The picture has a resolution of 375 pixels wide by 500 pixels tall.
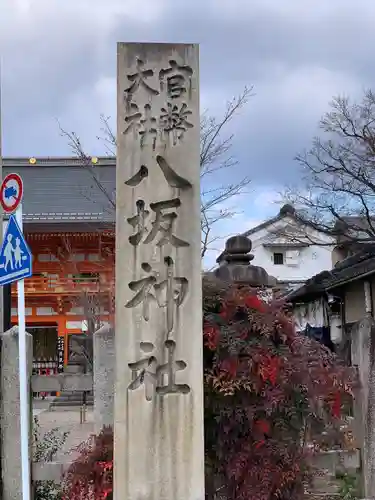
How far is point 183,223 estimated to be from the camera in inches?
162

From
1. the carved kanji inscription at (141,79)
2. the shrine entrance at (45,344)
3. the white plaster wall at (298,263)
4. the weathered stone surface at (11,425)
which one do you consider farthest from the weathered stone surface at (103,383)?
the white plaster wall at (298,263)

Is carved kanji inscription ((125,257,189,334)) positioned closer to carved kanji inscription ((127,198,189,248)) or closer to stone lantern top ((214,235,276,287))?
carved kanji inscription ((127,198,189,248))

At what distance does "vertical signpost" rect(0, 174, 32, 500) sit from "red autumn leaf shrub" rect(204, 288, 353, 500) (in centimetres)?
133

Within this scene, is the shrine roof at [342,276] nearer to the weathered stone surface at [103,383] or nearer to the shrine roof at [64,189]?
the weathered stone surface at [103,383]

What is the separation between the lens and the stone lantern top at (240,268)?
6527 millimetres

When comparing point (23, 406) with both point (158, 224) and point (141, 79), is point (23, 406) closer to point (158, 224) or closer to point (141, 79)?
point (158, 224)

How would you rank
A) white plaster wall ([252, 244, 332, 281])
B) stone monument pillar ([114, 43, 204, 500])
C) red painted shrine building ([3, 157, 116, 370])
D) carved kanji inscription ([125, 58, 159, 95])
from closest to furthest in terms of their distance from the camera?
stone monument pillar ([114, 43, 204, 500]) → carved kanji inscription ([125, 58, 159, 95]) → red painted shrine building ([3, 157, 116, 370]) → white plaster wall ([252, 244, 332, 281])

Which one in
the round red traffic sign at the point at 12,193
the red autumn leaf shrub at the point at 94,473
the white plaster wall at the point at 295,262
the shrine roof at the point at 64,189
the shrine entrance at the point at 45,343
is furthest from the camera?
the white plaster wall at the point at 295,262

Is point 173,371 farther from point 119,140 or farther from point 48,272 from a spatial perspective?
point 48,272

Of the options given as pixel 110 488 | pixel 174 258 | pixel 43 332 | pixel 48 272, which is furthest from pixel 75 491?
pixel 43 332

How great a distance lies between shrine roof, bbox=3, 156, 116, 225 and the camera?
23.9 meters

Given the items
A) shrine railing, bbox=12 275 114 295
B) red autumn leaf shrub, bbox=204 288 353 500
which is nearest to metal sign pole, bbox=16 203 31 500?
red autumn leaf shrub, bbox=204 288 353 500

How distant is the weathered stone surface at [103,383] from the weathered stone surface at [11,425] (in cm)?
59

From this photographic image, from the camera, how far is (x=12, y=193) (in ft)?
15.5
